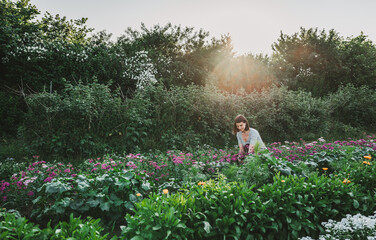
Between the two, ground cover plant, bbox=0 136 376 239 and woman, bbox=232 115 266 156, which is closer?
ground cover plant, bbox=0 136 376 239

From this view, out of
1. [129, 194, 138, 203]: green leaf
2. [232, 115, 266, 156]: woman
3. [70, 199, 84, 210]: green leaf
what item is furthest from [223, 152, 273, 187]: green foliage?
[70, 199, 84, 210]: green leaf

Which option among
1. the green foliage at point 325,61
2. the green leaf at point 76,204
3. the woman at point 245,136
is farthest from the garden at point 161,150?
the green foliage at point 325,61

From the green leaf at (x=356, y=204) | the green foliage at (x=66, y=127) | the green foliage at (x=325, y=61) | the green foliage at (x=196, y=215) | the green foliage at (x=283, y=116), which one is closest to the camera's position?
the green foliage at (x=196, y=215)

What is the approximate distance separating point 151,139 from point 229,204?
4.51 meters

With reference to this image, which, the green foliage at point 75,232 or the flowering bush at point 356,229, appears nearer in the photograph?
the green foliage at point 75,232

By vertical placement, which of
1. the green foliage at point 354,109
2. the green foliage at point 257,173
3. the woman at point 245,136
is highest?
the green foliage at point 354,109

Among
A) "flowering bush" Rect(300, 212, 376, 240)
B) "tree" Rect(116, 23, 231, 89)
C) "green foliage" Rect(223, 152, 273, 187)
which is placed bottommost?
"flowering bush" Rect(300, 212, 376, 240)

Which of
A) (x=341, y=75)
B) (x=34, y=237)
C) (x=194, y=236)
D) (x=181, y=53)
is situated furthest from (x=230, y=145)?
(x=341, y=75)

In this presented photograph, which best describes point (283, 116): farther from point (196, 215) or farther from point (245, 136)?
point (196, 215)

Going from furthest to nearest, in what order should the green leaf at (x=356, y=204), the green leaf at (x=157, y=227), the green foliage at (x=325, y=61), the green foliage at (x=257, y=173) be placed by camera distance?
the green foliage at (x=325, y=61) < the green foliage at (x=257, y=173) < the green leaf at (x=356, y=204) < the green leaf at (x=157, y=227)

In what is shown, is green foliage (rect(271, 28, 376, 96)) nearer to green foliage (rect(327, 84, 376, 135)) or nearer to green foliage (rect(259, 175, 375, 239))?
green foliage (rect(327, 84, 376, 135))

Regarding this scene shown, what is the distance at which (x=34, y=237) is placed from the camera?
4.85 feet

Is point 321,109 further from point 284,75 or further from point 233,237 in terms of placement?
point 284,75

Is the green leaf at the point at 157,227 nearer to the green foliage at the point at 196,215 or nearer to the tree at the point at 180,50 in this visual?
the green foliage at the point at 196,215
